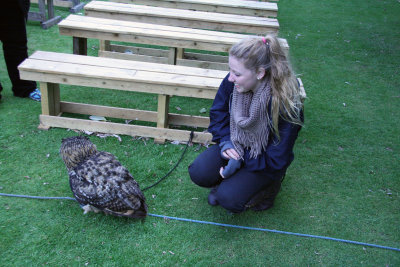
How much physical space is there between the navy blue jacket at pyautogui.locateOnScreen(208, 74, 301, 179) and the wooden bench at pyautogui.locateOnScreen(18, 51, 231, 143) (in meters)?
0.62

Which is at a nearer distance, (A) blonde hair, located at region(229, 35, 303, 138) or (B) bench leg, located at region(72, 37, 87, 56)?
(A) blonde hair, located at region(229, 35, 303, 138)

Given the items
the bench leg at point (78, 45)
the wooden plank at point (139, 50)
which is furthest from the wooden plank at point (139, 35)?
the wooden plank at point (139, 50)

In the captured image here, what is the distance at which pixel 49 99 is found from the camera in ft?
11.5

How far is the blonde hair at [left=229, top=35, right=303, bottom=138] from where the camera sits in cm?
219

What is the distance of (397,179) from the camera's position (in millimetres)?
3336

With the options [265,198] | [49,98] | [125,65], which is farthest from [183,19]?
[265,198]

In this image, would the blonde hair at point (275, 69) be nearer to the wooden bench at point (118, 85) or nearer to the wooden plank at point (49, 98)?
the wooden bench at point (118, 85)

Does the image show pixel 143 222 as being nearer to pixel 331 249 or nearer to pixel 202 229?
→ pixel 202 229

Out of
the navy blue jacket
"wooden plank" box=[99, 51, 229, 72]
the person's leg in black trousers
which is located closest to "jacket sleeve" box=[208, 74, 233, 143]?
the navy blue jacket

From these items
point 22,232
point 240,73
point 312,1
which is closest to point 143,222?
point 22,232

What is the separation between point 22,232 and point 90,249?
20.3 inches

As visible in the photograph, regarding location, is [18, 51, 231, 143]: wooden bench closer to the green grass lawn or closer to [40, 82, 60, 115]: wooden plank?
[40, 82, 60, 115]: wooden plank

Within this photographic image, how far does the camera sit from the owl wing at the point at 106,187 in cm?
231

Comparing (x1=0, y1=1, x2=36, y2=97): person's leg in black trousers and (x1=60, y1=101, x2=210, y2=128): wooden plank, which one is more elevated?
(x1=0, y1=1, x2=36, y2=97): person's leg in black trousers
